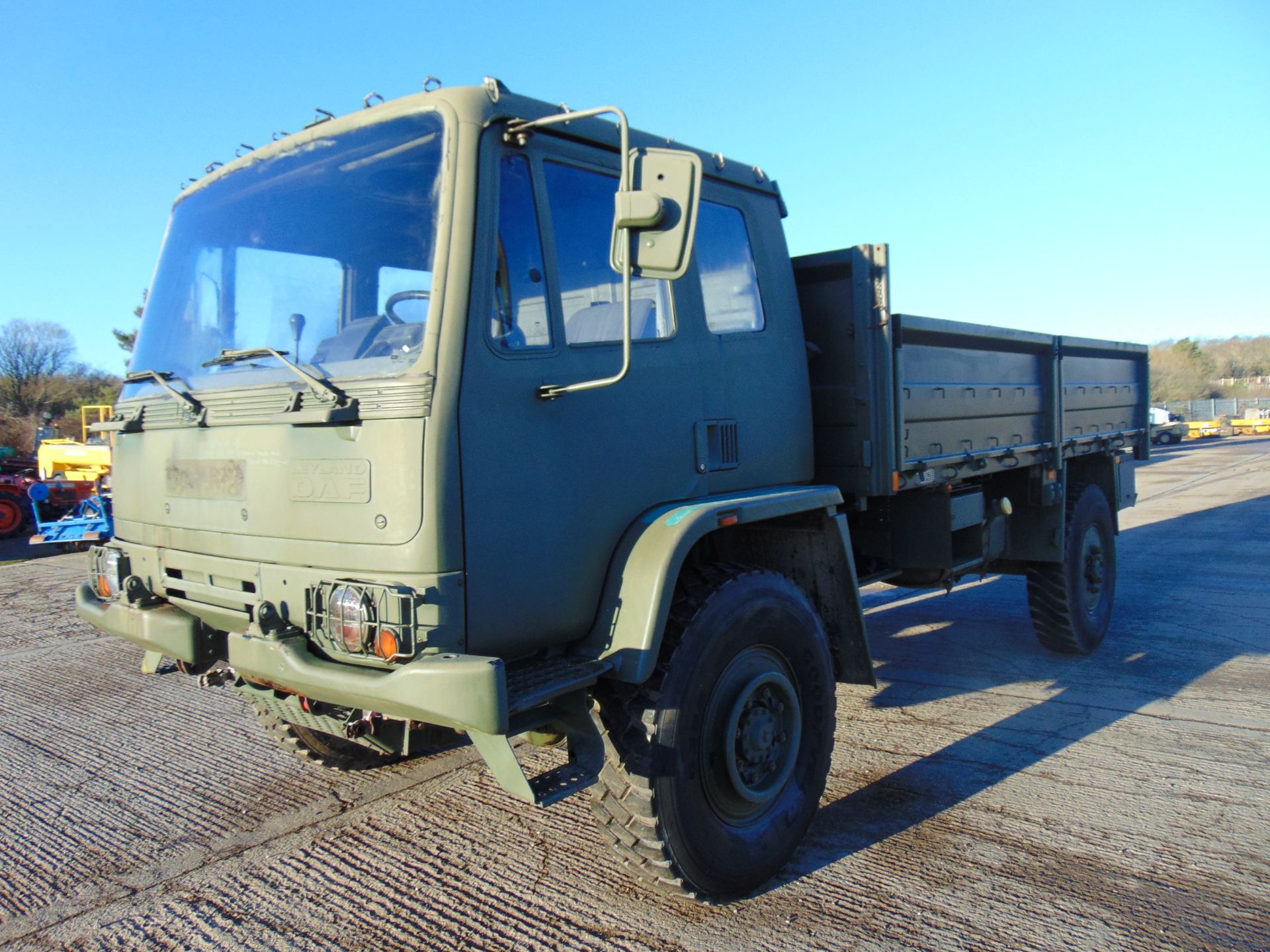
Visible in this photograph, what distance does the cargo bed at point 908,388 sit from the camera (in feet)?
13.7

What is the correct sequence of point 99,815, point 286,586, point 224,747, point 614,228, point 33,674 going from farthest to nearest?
point 33,674, point 224,747, point 99,815, point 286,586, point 614,228

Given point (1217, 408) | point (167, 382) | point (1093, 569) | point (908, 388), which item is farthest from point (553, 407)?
point (1217, 408)

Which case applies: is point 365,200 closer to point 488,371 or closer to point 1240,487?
point 488,371

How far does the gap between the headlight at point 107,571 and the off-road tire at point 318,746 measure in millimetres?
780

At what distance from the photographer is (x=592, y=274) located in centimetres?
315

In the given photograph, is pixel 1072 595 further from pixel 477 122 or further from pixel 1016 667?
pixel 477 122

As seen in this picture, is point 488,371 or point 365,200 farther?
point 365,200

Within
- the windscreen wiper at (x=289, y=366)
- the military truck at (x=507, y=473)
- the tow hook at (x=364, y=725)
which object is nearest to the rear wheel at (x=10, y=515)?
the military truck at (x=507, y=473)

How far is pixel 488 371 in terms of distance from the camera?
8.79ft

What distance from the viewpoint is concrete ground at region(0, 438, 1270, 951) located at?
9.84 feet

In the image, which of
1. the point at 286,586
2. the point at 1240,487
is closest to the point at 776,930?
the point at 286,586

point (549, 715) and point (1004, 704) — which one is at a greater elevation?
point (549, 715)

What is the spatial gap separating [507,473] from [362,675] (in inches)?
27.6

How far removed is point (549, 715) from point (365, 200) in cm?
171
